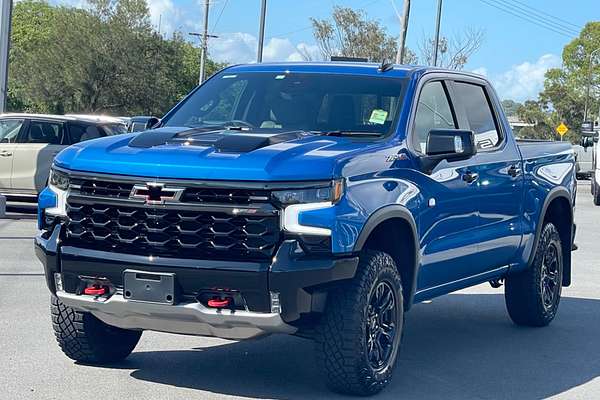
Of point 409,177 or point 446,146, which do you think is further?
point 446,146

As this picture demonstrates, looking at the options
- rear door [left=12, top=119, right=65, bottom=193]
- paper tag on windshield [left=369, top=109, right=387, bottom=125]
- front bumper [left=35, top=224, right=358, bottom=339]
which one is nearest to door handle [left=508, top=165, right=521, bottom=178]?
paper tag on windshield [left=369, top=109, right=387, bottom=125]

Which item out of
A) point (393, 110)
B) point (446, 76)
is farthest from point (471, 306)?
point (393, 110)

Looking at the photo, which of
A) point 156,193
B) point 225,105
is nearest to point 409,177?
point 225,105

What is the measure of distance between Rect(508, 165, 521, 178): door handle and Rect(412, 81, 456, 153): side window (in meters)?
0.69

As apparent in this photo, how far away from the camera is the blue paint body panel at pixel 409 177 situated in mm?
5996

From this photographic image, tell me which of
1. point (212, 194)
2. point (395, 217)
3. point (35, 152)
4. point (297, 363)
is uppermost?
point (212, 194)

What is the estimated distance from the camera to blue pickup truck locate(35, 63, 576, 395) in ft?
19.4

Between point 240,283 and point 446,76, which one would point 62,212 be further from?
point 446,76

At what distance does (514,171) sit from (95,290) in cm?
363

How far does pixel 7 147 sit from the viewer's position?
1834 cm

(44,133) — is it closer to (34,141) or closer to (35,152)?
(34,141)

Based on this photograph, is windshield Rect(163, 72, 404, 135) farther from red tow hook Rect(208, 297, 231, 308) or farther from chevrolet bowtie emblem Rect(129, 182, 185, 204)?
red tow hook Rect(208, 297, 231, 308)

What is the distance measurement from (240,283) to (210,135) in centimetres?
126

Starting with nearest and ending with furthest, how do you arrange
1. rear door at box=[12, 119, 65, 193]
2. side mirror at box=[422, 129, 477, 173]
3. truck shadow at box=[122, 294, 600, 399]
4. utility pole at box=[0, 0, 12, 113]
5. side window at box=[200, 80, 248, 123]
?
truck shadow at box=[122, 294, 600, 399]
side mirror at box=[422, 129, 477, 173]
side window at box=[200, 80, 248, 123]
rear door at box=[12, 119, 65, 193]
utility pole at box=[0, 0, 12, 113]
